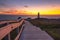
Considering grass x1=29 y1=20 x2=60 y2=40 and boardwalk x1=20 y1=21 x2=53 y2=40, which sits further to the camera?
grass x1=29 y1=20 x2=60 y2=40

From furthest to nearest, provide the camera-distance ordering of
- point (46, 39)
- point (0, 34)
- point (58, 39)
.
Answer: point (58, 39) → point (46, 39) → point (0, 34)

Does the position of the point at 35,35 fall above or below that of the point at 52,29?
above

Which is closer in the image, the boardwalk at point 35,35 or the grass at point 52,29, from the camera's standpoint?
the boardwalk at point 35,35

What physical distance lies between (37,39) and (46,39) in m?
0.59

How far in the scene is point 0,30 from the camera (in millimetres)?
3895

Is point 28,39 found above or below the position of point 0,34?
below

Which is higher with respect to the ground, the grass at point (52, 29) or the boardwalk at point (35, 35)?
the boardwalk at point (35, 35)

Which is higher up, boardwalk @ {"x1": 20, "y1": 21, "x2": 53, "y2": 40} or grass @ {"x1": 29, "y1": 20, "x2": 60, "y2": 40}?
boardwalk @ {"x1": 20, "y1": 21, "x2": 53, "y2": 40}

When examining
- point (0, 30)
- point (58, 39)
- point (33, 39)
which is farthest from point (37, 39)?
point (0, 30)

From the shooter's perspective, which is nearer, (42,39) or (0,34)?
(0,34)

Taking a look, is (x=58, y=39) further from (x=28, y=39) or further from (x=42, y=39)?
(x=28, y=39)

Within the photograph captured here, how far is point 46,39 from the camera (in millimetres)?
11680

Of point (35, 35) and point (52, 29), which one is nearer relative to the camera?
point (35, 35)

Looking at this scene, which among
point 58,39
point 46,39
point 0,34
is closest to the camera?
point 0,34
